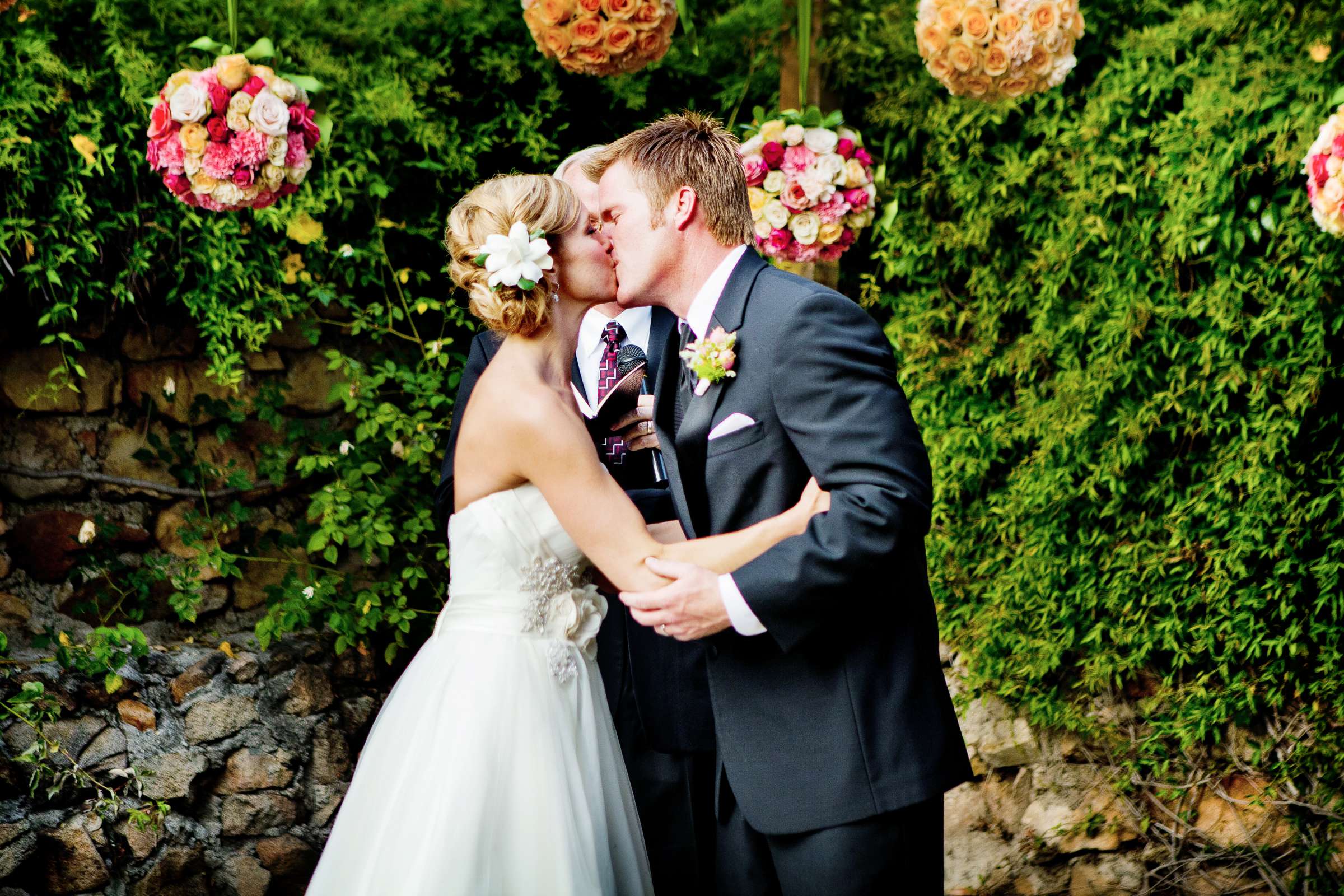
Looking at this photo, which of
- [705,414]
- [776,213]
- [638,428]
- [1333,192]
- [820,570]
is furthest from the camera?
[776,213]

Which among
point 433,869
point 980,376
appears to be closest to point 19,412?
point 433,869

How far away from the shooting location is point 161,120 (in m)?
2.81

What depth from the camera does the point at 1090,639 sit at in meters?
3.51

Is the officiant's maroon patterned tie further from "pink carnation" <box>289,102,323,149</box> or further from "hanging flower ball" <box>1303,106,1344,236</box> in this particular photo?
"hanging flower ball" <box>1303,106,1344,236</box>

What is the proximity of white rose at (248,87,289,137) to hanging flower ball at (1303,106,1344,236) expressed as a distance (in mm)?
2494

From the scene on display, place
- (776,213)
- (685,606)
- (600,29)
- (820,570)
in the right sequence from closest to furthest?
(820,570)
(685,606)
(600,29)
(776,213)

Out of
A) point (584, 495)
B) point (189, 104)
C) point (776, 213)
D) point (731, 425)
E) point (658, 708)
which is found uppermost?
point (189, 104)

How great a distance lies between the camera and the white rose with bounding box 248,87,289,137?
109 inches

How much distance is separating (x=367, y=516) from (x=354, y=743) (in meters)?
0.74

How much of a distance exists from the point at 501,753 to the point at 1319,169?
90.7 inches

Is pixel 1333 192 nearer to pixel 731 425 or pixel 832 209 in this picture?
pixel 832 209

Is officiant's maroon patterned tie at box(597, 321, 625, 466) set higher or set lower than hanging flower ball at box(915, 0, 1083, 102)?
lower

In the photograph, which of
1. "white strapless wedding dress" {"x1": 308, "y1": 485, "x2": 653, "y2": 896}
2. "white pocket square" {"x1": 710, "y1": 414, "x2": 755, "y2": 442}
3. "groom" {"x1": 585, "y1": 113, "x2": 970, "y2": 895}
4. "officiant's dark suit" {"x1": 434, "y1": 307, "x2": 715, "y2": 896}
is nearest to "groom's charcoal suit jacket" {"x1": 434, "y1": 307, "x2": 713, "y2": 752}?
"officiant's dark suit" {"x1": 434, "y1": 307, "x2": 715, "y2": 896}

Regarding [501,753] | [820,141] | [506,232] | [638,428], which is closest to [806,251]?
[820,141]
